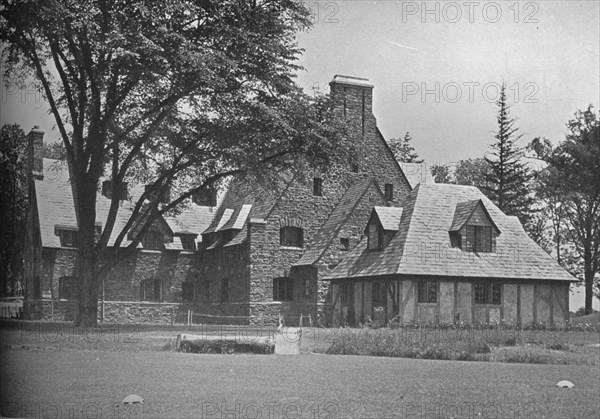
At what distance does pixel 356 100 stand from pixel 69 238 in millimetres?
5391

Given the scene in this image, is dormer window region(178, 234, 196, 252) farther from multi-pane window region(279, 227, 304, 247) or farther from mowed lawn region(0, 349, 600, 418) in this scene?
multi-pane window region(279, 227, 304, 247)

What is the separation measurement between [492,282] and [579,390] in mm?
17098

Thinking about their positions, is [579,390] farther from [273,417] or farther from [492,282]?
[492,282]

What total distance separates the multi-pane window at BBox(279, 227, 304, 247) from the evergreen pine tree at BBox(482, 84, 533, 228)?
863 cm

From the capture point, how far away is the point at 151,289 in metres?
19.9

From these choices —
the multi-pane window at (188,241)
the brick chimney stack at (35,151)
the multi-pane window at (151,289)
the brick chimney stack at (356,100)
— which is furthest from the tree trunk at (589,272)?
the brick chimney stack at (35,151)

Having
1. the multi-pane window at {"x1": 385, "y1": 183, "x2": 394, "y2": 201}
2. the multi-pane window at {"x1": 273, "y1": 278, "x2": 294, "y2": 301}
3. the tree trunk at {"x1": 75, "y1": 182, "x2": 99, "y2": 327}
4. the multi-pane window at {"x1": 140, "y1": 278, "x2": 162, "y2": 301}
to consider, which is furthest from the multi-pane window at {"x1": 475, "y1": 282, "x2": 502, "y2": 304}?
the tree trunk at {"x1": 75, "y1": 182, "x2": 99, "y2": 327}

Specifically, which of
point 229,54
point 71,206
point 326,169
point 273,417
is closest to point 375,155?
point 326,169

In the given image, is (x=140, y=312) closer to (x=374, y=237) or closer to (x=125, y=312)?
(x=125, y=312)

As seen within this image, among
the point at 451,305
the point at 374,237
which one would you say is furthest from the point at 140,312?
the point at 374,237

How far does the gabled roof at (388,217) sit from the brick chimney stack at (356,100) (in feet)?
40.7

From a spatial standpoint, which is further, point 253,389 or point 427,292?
point 427,292

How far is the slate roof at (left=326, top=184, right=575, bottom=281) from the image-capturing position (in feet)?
94.3

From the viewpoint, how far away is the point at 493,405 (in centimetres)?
1091
